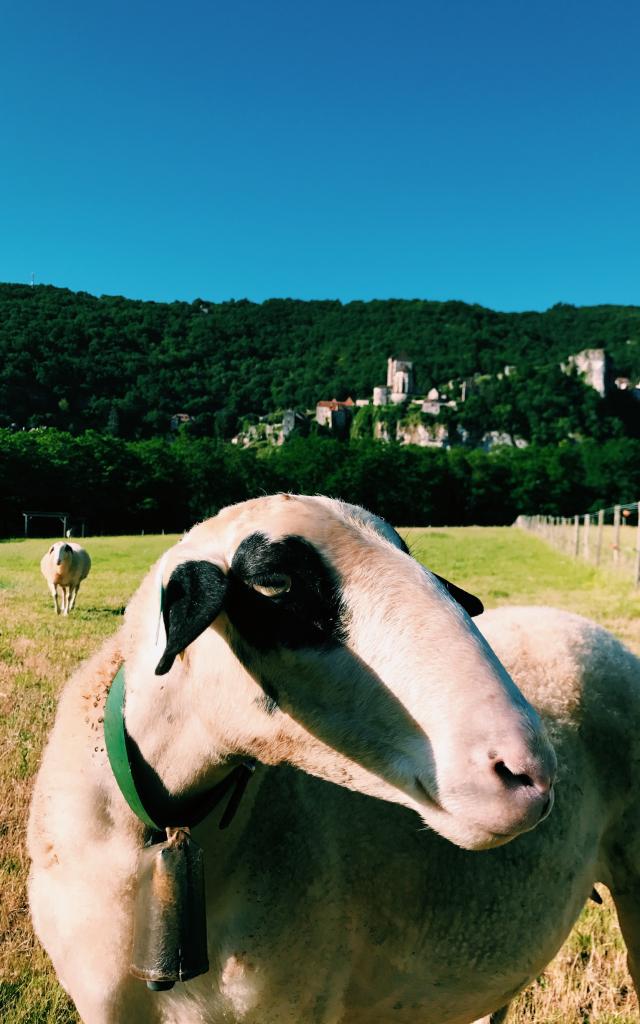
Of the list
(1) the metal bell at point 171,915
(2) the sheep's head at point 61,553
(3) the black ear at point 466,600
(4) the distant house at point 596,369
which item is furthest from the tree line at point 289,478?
(4) the distant house at point 596,369

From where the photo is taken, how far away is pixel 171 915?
79.2 inches

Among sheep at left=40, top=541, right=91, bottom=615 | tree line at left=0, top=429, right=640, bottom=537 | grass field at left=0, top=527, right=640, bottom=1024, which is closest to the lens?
grass field at left=0, top=527, right=640, bottom=1024

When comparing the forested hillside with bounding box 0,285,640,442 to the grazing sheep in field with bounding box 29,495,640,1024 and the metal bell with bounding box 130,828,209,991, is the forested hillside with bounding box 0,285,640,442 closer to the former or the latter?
the grazing sheep in field with bounding box 29,495,640,1024

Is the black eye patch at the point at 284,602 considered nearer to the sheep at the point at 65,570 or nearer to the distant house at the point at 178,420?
the sheep at the point at 65,570

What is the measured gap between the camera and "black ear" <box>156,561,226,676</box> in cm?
180

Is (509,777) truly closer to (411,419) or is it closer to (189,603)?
(189,603)

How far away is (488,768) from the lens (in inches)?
66.3

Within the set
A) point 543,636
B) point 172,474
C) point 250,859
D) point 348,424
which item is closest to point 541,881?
point 543,636

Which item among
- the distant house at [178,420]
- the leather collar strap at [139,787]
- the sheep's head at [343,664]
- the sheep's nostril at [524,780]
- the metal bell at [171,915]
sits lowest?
the metal bell at [171,915]

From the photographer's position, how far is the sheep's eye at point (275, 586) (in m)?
1.94

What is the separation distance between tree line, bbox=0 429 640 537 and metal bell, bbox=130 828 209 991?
2375 inches

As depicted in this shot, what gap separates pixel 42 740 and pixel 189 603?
567 centimetres

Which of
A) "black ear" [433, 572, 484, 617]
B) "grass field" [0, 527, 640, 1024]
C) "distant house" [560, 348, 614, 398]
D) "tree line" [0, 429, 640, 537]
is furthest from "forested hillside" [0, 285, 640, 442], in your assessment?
"black ear" [433, 572, 484, 617]

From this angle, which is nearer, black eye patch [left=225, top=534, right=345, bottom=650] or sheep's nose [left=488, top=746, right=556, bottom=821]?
sheep's nose [left=488, top=746, right=556, bottom=821]
